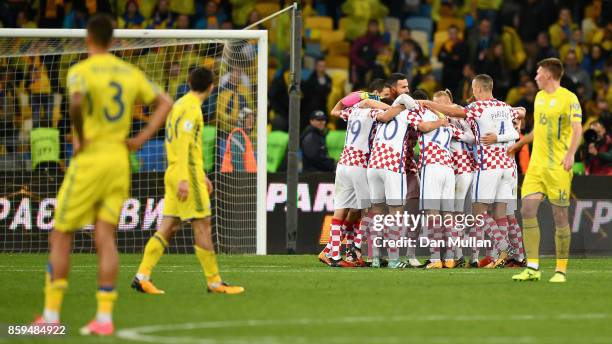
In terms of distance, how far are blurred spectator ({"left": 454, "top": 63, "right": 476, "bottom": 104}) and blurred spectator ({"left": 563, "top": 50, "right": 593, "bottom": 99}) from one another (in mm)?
1937

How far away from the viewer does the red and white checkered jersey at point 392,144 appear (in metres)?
15.5

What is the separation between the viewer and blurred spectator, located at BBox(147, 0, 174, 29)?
24109mm

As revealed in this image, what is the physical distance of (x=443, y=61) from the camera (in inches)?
951

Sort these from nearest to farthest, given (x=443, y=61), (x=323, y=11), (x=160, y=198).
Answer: (x=160, y=198), (x=443, y=61), (x=323, y=11)

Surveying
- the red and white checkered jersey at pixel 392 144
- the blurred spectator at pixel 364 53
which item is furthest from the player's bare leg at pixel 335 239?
the blurred spectator at pixel 364 53

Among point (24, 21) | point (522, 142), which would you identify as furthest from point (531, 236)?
point (24, 21)

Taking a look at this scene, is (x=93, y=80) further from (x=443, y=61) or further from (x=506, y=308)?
(x=443, y=61)

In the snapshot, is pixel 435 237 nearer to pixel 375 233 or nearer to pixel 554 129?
pixel 375 233

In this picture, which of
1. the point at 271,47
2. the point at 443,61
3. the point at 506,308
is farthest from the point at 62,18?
the point at 506,308

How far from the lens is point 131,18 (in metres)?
24.1

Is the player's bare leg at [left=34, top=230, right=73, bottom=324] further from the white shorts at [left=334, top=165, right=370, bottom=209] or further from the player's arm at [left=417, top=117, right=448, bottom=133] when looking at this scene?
the white shorts at [left=334, top=165, right=370, bottom=209]

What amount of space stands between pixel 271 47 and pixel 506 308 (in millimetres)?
15326

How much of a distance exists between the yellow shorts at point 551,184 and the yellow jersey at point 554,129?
6cm

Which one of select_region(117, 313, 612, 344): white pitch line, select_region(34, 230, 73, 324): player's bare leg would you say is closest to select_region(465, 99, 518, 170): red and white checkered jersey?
select_region(117, 313, 612, 344): white pitch line
